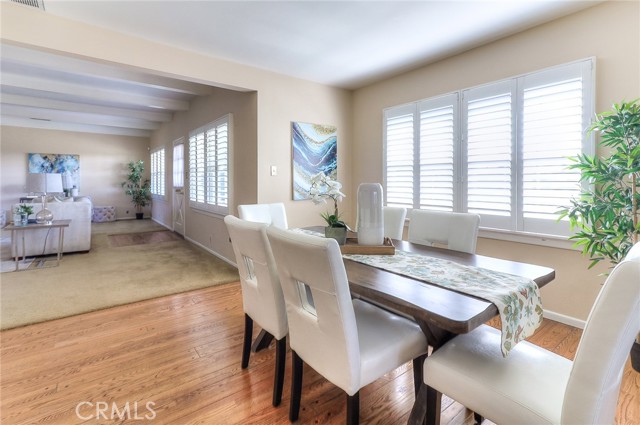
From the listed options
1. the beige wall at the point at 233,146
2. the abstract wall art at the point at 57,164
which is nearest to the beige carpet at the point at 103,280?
the beige wall at the point at 233,146

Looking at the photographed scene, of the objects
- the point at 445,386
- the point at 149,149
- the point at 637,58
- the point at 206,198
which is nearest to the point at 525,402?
the point at 445,386

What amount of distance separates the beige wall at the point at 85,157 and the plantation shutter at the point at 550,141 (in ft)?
31.9

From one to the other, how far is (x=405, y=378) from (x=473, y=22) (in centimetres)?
274

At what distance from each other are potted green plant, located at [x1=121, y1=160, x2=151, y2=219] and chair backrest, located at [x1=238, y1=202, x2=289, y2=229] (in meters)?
7.86

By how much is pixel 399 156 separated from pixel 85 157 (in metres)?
8.83

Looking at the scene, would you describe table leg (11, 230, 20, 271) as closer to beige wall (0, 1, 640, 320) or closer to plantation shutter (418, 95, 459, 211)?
beige wall (0, 1, 640, 320)

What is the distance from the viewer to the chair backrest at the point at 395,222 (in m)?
2.58

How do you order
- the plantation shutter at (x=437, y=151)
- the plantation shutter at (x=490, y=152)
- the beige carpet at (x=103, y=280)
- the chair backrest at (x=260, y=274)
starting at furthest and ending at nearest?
the plantation shutter at (x=437, y=151)
the beige carpet at (x=103, y=280)
the plantation shutter at (x=490, y=152)
the chair backrest at (x=260, y=274)

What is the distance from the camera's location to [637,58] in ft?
7.09

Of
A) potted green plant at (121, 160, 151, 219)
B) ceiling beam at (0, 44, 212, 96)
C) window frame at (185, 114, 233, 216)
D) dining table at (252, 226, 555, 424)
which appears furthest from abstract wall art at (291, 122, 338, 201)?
potted green plant at (121, 160, 151, 219)

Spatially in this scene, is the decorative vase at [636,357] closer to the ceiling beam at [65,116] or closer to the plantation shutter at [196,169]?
the plantation shutter at [196,169]

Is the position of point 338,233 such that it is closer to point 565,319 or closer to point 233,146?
point 565,319

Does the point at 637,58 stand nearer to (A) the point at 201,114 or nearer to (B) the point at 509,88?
(B) the point at 509,88

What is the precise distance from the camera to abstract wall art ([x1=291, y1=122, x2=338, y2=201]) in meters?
3.94
